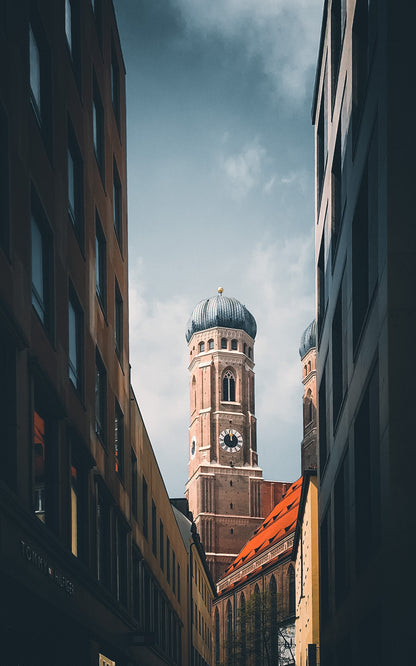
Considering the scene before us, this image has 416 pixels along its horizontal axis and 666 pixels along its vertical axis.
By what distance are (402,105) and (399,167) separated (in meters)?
0.93

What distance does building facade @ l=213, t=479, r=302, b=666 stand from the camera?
74938 mm

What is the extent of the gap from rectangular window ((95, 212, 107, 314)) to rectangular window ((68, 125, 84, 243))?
88.3 inches

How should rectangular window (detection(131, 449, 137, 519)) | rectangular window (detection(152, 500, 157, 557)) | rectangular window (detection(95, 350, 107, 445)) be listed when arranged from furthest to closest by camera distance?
rectangular window (detection(152, 500, 157, 557)) < rectangular window (detection(131, 449, 137, 519)) < rectangular window (detection(95, 350, 107, 445))

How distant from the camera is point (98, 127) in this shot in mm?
21875

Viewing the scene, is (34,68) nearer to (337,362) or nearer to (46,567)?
(46,567)

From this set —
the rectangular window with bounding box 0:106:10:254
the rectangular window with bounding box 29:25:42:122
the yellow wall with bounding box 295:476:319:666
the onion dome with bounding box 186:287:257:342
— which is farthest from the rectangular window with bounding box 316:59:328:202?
the onion dome with bounding box 186:287:257:342

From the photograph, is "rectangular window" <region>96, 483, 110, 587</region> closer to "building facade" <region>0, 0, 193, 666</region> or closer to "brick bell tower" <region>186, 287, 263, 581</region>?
"building facade" <region>0, 0, 193, 666</region>

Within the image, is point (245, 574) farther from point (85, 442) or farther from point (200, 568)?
point (85, 442)

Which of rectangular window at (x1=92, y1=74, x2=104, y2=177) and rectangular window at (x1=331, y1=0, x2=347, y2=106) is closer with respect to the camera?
rectangular window at (x1=92, y1=74, x2=104, y2=177)

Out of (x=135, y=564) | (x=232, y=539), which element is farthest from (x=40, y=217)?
(x=232, y=539)

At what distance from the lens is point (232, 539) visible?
123m

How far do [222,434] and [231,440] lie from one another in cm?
139

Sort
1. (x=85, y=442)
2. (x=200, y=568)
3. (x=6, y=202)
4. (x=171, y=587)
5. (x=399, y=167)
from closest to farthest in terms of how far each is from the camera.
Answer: (x=6, y=202)
(x=399, y=167)
(x=85, y=442)
(x=171, y=587)
(x=200, y=568)

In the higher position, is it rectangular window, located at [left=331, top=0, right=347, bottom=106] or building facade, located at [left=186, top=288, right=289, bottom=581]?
building facade, located at [left=186, top=288, right=289, bottom=581]
